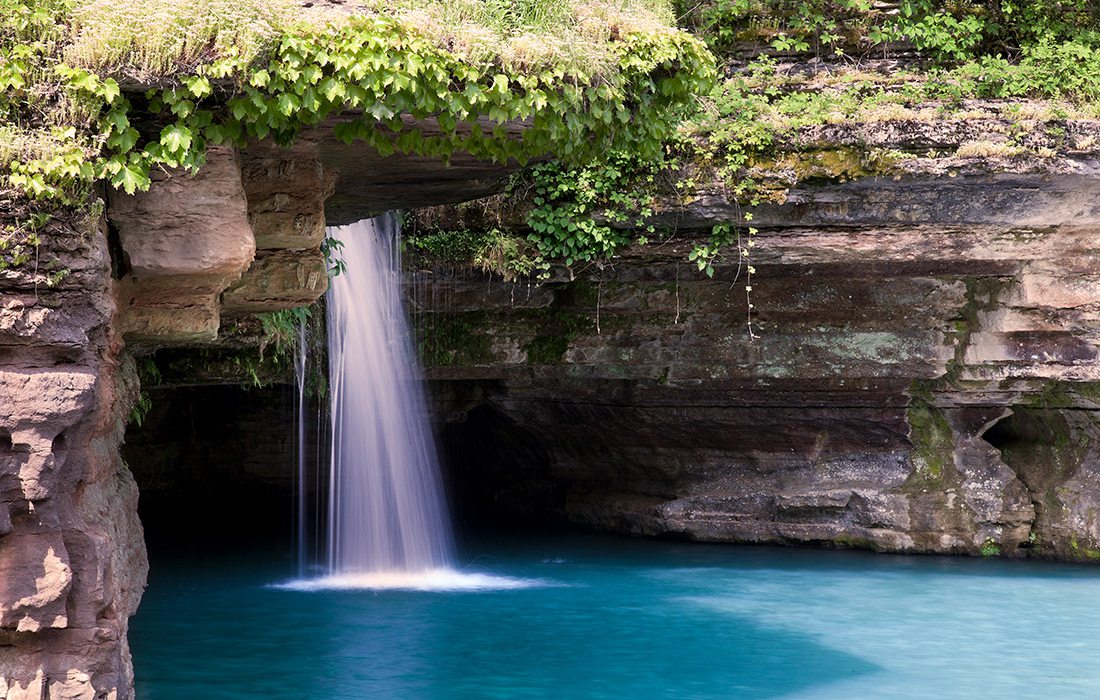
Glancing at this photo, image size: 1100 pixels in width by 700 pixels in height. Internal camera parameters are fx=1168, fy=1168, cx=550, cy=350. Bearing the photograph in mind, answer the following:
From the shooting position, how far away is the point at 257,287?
884 centimetres

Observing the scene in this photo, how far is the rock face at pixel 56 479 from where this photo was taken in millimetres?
6062

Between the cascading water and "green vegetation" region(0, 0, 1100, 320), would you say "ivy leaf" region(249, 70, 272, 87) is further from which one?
the cascading water

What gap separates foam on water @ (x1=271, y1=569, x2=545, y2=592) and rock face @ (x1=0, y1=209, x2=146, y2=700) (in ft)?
20.2

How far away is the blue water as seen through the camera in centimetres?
883

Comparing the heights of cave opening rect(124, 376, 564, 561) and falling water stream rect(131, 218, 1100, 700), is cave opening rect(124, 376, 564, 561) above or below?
above

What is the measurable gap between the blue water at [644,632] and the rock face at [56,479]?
2175 millimetres

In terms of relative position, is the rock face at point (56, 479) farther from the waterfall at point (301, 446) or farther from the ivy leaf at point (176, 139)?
the waterfall at point (301, 446)

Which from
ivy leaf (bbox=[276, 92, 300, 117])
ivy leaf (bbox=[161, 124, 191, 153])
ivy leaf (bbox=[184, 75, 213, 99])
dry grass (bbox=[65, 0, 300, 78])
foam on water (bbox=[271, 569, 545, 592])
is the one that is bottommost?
foam on water (bbox=[271, 569, 545, 592])

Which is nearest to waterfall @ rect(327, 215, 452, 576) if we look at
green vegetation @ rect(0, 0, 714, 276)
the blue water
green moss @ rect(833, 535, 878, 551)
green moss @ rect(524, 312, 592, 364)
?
the blue water

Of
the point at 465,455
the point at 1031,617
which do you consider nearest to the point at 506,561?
the point at 465,455

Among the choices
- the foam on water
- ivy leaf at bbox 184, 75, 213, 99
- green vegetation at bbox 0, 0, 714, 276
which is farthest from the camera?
the foam on water

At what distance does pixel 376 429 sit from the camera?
14.4 m

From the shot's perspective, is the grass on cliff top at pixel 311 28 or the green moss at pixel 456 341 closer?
the grass on cliff top at pixel 311 28

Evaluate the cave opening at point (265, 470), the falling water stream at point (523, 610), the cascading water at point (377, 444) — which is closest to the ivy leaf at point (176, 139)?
the falling water stream at point (523, 610)
